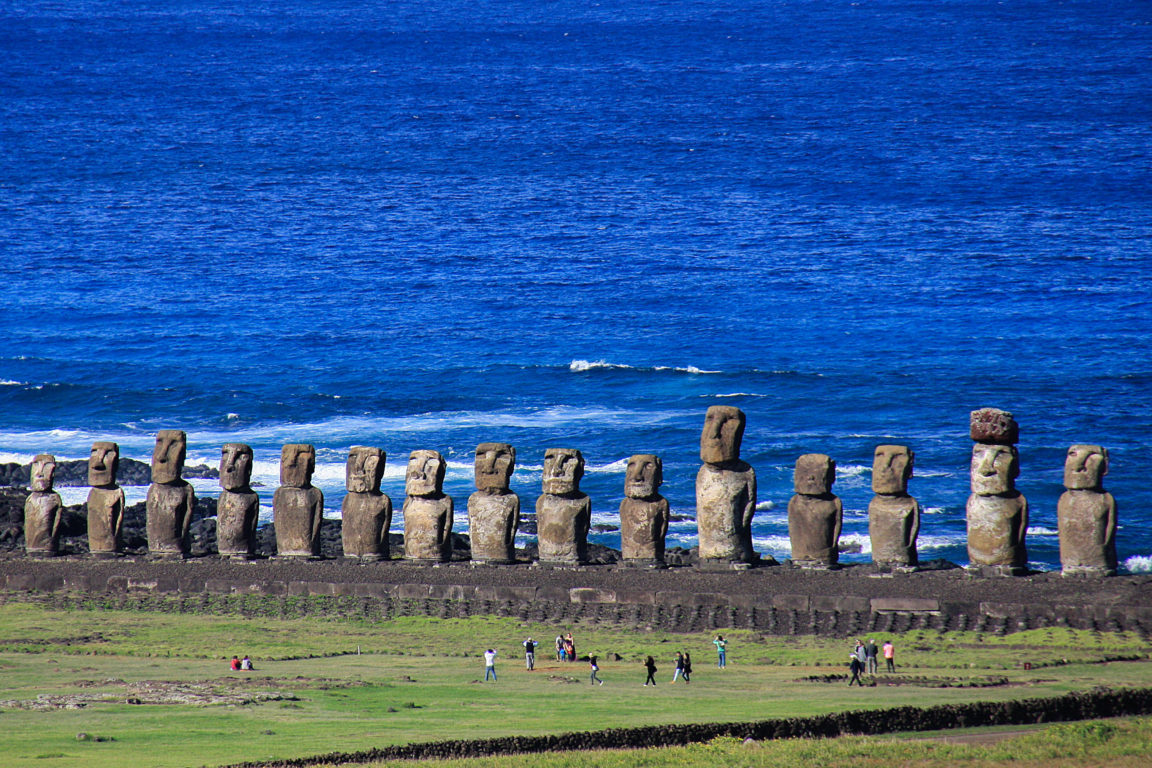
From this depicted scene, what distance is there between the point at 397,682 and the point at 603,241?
6286 cm

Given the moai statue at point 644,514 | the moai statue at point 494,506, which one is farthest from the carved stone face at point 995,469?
the moai statue at point 494,506

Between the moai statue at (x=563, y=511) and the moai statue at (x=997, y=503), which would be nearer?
the moai statue at (x=997, y=503)

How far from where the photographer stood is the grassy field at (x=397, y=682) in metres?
18.1

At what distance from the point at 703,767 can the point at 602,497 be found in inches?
1157

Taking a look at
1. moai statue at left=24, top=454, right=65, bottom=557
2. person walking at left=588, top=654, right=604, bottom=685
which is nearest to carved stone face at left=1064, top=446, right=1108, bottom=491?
person walking at left=588, top=654, right=604, bottom=685

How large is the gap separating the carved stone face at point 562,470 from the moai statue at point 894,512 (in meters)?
5.30

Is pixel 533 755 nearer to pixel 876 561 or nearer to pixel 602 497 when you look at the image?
pixel 876 561

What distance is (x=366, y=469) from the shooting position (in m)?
29.1

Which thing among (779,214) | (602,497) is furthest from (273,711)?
(779,214)

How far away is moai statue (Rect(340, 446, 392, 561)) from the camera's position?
2908 cm

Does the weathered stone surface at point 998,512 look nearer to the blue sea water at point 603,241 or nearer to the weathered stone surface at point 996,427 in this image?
the weathered stone surface at point 996,427

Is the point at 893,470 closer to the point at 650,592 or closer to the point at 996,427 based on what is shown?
the point at 996,427

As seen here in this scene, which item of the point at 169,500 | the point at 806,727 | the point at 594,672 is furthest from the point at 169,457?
the point at 806,727

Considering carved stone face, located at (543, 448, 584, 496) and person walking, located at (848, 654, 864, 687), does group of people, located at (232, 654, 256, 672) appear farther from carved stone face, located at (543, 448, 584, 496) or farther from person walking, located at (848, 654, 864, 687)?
person walking, located at (848, 654, 864, 687)
